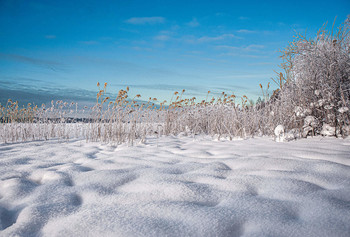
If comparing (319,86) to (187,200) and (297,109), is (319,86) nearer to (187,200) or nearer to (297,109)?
(297,109)

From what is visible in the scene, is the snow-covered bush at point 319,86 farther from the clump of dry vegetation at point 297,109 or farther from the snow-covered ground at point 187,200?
the snow-covered ground at point 187,200

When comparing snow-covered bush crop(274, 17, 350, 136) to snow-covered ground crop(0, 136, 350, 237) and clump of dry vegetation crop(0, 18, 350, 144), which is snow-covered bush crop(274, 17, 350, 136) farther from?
snow-covered ground crop(0, 136, 350, 237)

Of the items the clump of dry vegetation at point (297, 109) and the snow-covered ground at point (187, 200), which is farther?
the clump of dry vegetation at point (297, 109)

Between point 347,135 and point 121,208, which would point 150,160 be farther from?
point 347,135

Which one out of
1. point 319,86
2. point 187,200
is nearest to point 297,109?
point 319,86

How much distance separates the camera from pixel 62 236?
0.99 metres

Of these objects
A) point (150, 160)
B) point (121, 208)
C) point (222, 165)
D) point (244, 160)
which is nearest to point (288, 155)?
point (244, 160)

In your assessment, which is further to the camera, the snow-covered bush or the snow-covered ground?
the snow-covered bush

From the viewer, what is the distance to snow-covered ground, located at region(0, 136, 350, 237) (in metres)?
0.97

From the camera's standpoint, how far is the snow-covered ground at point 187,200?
3.19 feet

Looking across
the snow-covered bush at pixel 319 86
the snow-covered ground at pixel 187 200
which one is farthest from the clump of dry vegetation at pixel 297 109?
the snow-covered ground at pixel 187 200

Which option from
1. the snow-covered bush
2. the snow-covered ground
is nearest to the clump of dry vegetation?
the snow-covered bush

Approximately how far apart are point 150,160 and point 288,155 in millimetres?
1376

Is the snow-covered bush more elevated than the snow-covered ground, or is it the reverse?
the snow-covered bush
